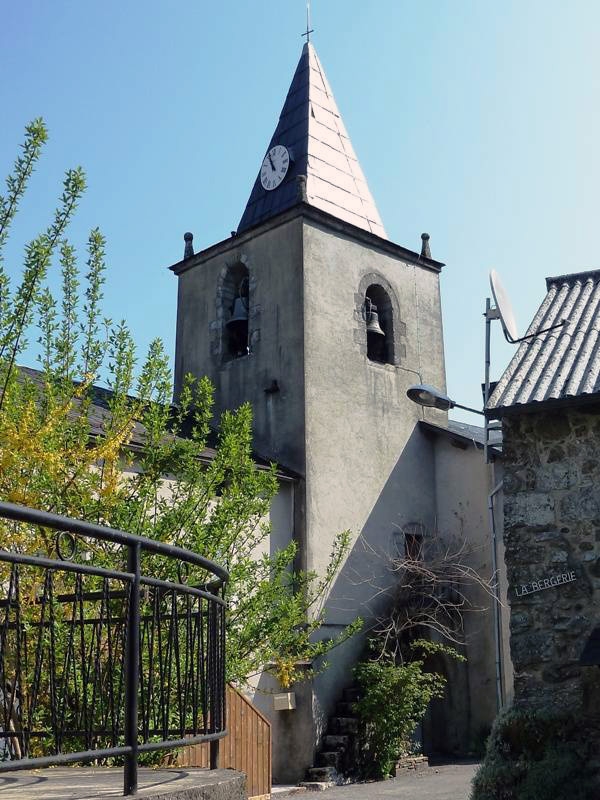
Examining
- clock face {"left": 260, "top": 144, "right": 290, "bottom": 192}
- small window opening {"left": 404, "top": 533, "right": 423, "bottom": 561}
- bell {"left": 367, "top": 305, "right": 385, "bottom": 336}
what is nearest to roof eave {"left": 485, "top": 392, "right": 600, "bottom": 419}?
small window opening {"left": 404, "top": 533, "right": 423, "bottom": 561}

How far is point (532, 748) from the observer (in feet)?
24.0

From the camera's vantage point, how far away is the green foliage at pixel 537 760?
6.97 meters

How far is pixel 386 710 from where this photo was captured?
43.4 ft

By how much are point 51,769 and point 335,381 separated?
1177cm

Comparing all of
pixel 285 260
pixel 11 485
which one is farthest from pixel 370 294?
pixel 11 485

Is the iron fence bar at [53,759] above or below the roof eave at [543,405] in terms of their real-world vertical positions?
below

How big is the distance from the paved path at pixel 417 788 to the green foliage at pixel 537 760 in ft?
10.7

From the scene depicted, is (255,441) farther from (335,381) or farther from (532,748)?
(532,748)

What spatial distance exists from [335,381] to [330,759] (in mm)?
6122

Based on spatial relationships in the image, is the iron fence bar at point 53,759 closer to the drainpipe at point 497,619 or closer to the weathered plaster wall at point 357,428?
the drainpipe at point 497,619

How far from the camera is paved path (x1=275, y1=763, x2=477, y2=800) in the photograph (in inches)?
434

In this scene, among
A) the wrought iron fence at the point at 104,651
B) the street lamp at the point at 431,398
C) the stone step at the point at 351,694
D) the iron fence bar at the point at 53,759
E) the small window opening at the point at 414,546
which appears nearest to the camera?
the iron fence bar at the point at 53,759

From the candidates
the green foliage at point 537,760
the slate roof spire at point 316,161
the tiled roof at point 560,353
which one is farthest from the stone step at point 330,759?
the slate roof spire at point 316,161

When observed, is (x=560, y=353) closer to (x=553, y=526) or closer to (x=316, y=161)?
(x=553, y=526)
